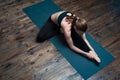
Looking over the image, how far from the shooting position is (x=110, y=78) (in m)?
1.83

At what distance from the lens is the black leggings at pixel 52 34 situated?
77.4 inches

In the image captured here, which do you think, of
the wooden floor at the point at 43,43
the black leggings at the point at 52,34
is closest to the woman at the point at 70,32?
the black leggings at the point at 52,34

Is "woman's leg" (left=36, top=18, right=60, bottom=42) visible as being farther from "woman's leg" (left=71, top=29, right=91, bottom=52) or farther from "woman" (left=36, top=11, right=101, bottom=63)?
"woman's leg" (left=71, top=29, right=91, bottom=52)

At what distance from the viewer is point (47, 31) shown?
2.02 meters

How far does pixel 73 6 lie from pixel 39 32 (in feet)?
2.51

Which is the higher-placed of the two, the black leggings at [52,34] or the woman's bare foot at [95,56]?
the black leggings at [52,34]

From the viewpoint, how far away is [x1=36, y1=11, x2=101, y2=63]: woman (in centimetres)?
183

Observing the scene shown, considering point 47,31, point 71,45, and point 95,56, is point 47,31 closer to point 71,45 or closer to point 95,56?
point 71,45

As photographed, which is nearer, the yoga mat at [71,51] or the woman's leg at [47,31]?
the yoga mat at [71,51]

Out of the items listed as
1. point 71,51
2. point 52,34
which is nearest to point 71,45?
point 71,51

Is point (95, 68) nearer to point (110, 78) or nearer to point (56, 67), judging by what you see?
point (110, 78)

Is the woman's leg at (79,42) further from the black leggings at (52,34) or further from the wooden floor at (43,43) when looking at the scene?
the wooden floor at (43,43)

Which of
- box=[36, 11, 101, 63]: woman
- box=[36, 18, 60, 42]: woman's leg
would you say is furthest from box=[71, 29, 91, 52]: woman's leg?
box=[36, 18, 60, 42]: woman's leg

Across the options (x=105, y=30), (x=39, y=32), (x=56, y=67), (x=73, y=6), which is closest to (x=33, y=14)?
(x=39, y=32)
